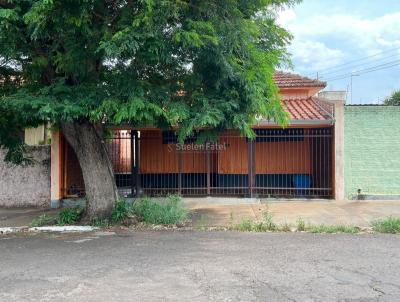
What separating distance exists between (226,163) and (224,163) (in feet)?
0.21

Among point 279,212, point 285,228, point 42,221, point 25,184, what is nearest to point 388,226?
point 285,228

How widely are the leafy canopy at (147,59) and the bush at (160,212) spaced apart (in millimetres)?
2132

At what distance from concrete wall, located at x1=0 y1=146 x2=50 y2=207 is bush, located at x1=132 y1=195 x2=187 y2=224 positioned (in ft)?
14.3

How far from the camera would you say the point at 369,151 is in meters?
13.7

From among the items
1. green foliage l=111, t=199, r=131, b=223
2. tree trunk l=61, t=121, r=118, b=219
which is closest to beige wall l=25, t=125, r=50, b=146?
tree trunk l=61, t=121, r=118, b=219

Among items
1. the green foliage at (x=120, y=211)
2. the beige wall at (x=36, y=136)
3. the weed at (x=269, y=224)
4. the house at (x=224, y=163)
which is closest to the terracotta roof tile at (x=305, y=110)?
the house at (x=224, y=163)

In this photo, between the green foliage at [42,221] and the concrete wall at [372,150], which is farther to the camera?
the concrete wall at [372,150]

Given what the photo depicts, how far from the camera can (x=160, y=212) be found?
10570 millimetres

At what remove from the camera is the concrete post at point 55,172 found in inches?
539

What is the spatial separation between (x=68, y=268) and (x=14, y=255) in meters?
1.57

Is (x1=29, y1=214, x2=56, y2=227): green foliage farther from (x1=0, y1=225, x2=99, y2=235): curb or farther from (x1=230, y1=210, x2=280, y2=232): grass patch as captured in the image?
(x1=230, y1=210, x2=280, y2=232): grass patch

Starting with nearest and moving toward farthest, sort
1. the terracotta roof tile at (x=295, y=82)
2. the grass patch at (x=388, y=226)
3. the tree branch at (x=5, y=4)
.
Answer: the tree branch at (x=5, y=4), the grass patch at (x=388, y=226), the terracotta roof tile at (x=295, y=82)

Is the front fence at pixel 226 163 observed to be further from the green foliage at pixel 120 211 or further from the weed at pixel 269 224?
the weed at pixel 269 224

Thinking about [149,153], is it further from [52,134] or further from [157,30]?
[157,30]
